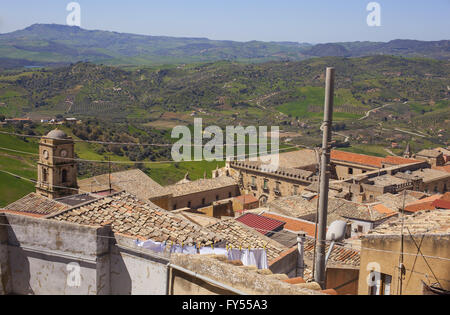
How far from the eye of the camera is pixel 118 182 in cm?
2852

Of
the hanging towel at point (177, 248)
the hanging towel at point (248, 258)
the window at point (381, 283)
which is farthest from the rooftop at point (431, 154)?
the hanging towel at point (177, 248)

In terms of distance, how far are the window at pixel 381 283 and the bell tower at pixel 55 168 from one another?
1750cm

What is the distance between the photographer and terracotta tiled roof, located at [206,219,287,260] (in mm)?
11375

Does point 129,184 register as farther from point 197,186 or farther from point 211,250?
point 211,250

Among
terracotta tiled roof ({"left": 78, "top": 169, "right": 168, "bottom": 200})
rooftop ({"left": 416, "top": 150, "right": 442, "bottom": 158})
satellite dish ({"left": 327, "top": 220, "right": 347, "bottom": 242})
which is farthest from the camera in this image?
rooftop ({"left": 416, "top": 150, "right": 442, "bottom": 158})

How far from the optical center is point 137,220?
930 cm

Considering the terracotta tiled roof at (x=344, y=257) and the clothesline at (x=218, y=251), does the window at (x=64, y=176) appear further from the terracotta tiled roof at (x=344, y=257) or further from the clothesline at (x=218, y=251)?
the clothesline at (x=218, y=251)

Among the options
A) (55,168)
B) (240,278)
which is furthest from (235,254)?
(55,168)

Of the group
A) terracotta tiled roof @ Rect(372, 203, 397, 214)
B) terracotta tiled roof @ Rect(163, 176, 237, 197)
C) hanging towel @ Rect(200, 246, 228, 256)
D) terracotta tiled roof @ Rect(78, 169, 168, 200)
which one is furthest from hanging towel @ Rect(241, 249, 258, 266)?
terracotta tiled roof @ Rect(163, 176, 237, 197)

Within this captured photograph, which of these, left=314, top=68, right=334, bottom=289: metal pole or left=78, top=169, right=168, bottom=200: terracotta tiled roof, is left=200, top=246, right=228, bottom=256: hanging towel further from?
left=78, top=169, right=168, bottom=200: terracotta tiled roof

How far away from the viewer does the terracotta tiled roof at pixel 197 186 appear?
31984 millimetres

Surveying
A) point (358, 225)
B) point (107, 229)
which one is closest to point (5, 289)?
point (107, 229)

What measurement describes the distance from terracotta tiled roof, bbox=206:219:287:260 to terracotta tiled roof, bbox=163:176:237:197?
17.0m

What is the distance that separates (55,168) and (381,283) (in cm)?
1852
